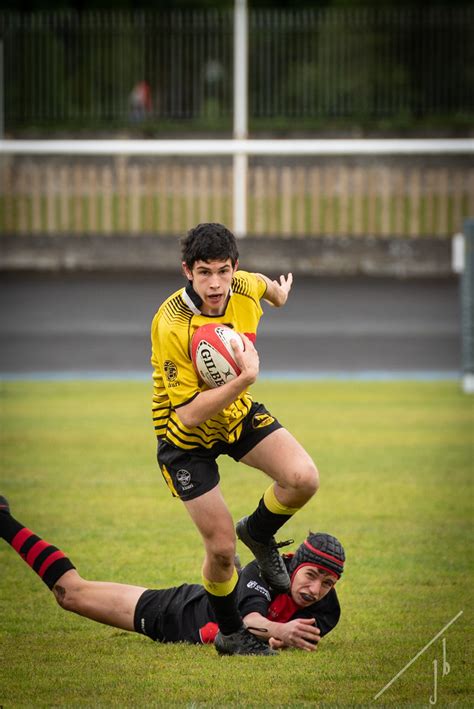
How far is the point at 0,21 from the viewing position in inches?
888

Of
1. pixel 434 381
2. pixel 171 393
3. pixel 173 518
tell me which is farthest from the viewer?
pixel 434 381

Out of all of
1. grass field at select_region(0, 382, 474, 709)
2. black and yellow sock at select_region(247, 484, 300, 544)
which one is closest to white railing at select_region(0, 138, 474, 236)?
grass field at select_region(0, 382, 474, 709)

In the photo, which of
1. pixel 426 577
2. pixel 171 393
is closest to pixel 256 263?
pixel 426 577

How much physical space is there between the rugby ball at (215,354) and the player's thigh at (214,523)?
55 cm

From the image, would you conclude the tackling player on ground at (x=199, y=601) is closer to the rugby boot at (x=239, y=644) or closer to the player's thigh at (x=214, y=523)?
the rugby boot at (x=239, y=644)

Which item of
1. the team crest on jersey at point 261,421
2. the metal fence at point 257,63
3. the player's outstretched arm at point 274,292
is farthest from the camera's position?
the metal fence at point 257,63

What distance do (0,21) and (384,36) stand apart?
6.48 metres

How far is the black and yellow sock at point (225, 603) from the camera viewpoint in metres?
6.20

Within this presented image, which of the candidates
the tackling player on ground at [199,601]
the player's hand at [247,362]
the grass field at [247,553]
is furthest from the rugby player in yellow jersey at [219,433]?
the grass field at [247,553]

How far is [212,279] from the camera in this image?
6223mm

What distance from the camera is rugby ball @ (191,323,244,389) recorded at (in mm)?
6121

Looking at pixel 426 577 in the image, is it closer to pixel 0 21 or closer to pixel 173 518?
pixel 173 518

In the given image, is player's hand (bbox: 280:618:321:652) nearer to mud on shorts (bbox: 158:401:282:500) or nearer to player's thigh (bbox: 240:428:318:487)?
player's thigh (bbox: 240:428:318:487)

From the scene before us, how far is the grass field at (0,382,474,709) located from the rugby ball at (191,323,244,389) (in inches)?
52.1
